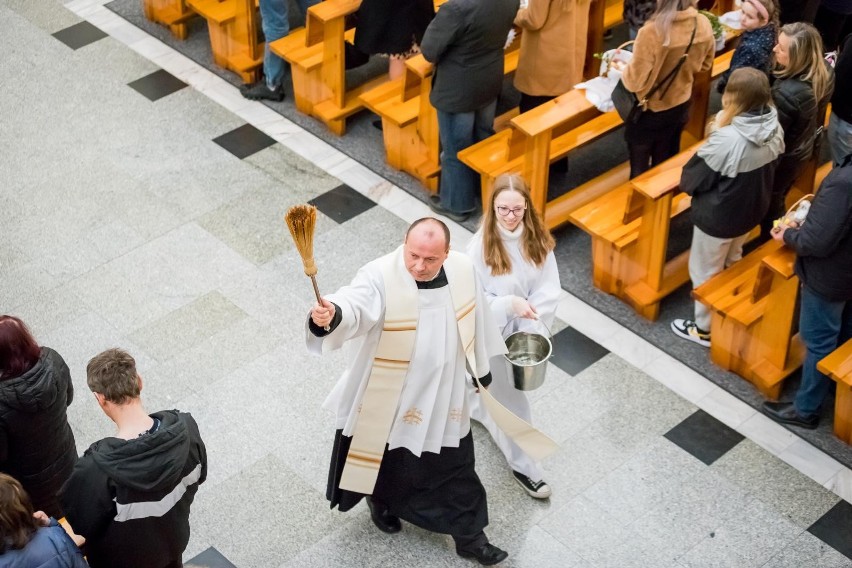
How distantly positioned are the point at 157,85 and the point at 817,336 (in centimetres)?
434

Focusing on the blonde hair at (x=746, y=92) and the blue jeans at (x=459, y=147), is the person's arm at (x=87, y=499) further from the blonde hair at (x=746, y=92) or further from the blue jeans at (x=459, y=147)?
the blue jeans at (x=459, y=147)

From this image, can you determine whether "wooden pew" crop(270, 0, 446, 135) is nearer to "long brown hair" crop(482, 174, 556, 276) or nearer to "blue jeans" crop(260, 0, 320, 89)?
"blue jeans" crop(260, 0, 320, 89)

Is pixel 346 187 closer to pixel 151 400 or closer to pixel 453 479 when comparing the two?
pixel 151 400

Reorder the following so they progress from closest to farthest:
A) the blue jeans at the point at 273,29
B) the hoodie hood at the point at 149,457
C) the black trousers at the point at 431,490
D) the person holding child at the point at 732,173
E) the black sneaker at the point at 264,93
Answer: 1. the hoodie hood at the point at 149,457
2. the black trousers at the point at 431,490
3. the person holding child at the point at 732,173
4. the blue jeans at the point at 273,29
5. the black sneaker at the point at 264,93

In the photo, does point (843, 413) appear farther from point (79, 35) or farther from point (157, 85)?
point (79, 35)

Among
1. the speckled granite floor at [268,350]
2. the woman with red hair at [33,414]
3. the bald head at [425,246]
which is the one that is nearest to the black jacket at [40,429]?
the woman with red hair at [33,414]

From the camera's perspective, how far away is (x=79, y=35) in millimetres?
7922

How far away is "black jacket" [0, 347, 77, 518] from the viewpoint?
390cm

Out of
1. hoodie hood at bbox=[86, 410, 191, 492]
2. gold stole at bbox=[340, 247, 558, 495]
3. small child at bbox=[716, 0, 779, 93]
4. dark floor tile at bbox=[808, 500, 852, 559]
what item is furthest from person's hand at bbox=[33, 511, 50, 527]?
small child at bbox=[716, 0, 779, 93]

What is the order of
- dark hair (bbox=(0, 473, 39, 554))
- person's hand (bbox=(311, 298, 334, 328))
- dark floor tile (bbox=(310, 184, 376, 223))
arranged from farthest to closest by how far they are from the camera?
Answer: dark floor tile (bbox=(310, 184, 376, 223))
person's hand (bbox=(311, 298, 334, 328))
dark hair (bbox=(0, 473, 39, 554))

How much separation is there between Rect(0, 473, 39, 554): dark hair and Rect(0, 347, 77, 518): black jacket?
0.71 metres

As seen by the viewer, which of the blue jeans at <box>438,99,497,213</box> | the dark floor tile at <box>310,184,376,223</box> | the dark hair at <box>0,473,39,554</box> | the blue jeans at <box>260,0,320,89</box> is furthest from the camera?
the blue jeans at <box>260,0,320,89</box>

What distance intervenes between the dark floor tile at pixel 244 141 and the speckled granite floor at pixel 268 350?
1cm

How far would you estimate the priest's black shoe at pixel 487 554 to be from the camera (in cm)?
455
